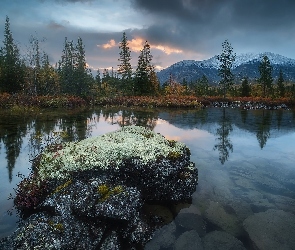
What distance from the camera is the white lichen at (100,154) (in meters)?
9.68

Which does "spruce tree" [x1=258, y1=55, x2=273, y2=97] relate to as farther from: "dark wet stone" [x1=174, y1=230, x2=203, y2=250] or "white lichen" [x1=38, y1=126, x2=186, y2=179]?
"dark wet stone" [x1=174, y1=230, x2=203, y2=250]

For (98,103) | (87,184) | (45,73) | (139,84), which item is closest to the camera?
(87,184)

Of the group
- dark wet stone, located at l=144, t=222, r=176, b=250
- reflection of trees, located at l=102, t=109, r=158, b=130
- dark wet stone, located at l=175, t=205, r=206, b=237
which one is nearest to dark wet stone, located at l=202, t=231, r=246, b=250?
dark wet stone, located at l=175, t=205, r=206, b=237

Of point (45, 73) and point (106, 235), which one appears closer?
point (106, 235)

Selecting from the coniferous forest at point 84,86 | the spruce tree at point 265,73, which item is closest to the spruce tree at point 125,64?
the coniferous forest at point 84,86

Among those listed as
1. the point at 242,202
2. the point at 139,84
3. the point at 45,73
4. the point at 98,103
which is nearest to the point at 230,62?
the point at 139,84

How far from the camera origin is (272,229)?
838 centimetres

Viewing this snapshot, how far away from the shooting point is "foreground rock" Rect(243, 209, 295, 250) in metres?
7.59

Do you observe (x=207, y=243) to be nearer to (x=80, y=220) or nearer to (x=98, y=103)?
(x=80, y=220)

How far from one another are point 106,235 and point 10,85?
57.1m

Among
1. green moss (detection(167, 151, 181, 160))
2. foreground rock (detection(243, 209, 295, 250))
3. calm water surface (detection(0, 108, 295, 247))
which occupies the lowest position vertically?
foreground rock (detection(243, 209, 295, 250))

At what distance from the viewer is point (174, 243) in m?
7.73

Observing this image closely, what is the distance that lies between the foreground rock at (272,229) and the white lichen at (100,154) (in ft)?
13.7

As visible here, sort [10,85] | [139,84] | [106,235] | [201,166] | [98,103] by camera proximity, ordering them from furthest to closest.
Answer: [139,84] < [98,103] < [10,85] < [201,166] < [106,235]
